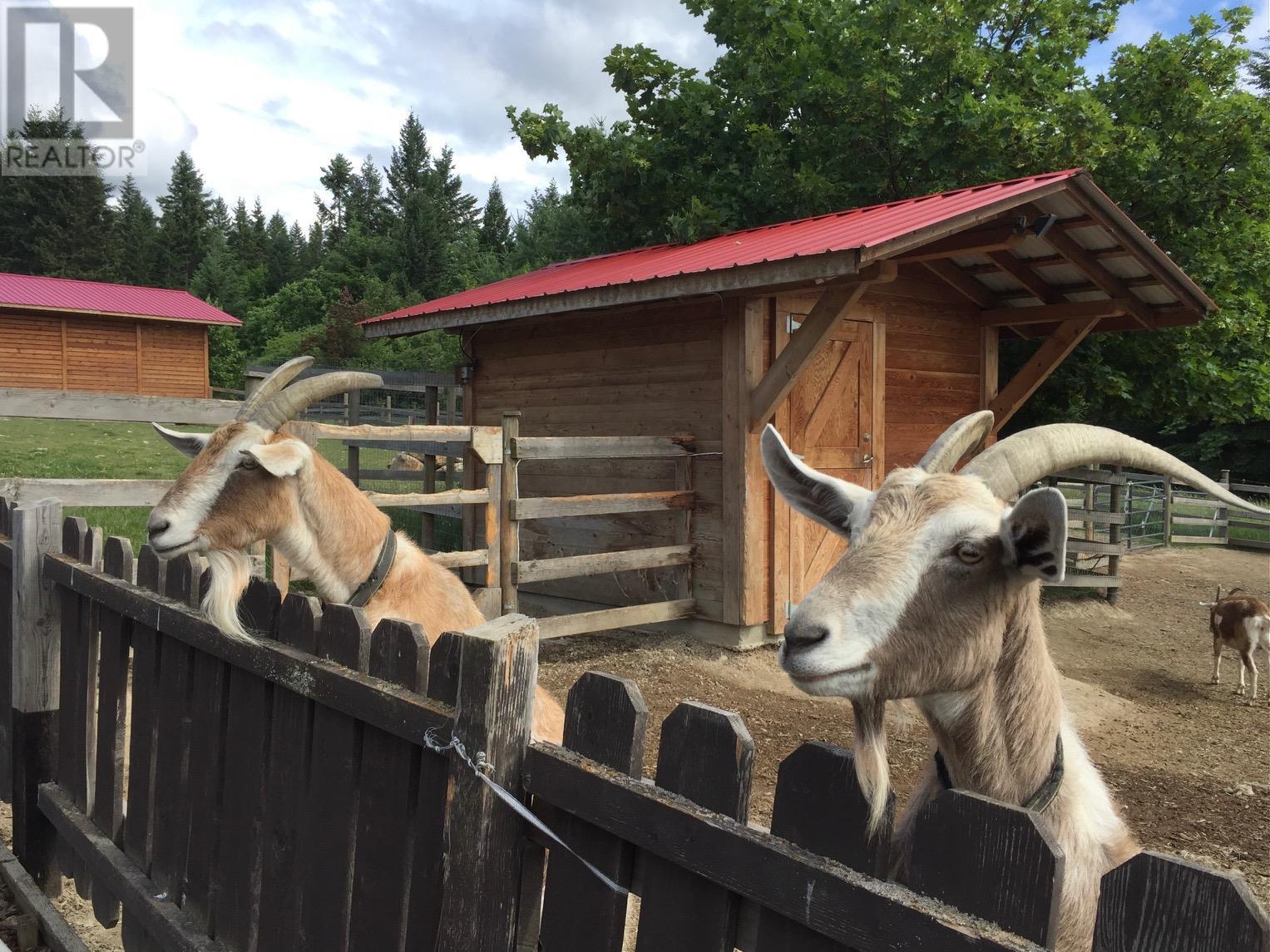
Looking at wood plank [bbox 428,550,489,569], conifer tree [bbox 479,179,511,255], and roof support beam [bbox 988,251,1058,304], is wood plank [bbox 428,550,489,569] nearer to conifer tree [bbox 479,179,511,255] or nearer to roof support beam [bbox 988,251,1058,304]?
roof support beam [bbox 988,251,1058,304]

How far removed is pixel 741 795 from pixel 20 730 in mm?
3482

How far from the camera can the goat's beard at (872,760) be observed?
1155 millimetres

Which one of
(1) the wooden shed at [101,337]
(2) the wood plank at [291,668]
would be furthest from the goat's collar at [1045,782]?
(1) the wooden shed at [101,337]

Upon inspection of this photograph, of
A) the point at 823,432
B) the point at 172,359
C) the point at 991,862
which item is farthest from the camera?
the point at 172,359

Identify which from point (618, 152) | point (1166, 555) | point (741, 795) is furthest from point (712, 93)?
point (741, 795)

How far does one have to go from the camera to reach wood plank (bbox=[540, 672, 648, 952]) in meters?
1.44

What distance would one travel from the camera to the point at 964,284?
928 cm

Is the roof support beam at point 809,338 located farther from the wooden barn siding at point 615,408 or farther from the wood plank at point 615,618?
the wood plank at point 615,618

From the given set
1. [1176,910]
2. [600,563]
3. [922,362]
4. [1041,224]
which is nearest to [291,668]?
[1176,910]

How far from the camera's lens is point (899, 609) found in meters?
1.73

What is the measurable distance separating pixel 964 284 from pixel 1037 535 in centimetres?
834

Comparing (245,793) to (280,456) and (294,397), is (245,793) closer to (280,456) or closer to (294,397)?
(280,456)

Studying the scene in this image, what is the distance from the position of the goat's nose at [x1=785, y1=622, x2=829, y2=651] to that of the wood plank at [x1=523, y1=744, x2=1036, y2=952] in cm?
39

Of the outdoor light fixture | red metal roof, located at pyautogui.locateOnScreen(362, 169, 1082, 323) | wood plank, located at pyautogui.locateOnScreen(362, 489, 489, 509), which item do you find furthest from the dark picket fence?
the outdoor light fixture
